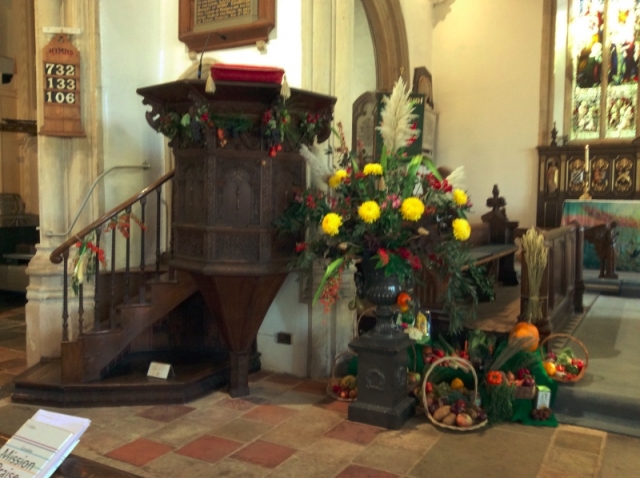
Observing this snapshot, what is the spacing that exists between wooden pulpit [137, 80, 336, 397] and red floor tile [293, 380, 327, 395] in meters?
0.52

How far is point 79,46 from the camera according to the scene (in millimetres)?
4176

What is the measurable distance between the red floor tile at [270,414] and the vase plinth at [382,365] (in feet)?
1.23

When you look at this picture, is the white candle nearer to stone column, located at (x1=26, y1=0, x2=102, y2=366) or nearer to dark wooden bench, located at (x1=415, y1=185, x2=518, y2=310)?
dark wooden bench, located at (x1=415, y1=185, x2=518, y2=310)

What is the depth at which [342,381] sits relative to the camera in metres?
3.74

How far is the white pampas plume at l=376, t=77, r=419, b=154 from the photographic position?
316 cm

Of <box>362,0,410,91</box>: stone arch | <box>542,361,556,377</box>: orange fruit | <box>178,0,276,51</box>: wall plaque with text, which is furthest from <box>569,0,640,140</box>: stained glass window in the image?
<box>178,0,276,51</box>: wall plaque with text

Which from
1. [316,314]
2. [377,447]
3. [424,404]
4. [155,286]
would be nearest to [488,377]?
[424,404]

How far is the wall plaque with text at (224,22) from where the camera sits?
13.4 feet

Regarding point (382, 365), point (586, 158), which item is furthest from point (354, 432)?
point (586, 158)

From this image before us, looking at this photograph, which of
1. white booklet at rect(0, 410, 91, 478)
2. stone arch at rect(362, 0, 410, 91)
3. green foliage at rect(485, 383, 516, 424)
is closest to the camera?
white booklet at rect(0, 410, 91, 478)

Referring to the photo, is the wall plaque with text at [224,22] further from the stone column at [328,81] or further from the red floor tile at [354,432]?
the red floor tile at [354,432]

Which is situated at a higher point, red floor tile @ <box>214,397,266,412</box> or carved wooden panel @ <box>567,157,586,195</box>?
carved wooden panel @ <box>567,157,586,195</box>

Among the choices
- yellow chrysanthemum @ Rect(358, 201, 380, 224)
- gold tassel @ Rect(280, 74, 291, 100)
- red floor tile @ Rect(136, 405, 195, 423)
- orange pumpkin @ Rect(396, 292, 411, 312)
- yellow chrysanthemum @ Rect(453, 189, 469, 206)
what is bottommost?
red floor tile @ Rect(136, 405, 195, 423)

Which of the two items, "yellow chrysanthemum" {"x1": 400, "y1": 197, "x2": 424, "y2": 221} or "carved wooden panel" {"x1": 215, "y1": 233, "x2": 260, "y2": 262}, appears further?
"carved wooden panel" {"x1": 215, "y1": 233, "x2": 260, "y2": 262}
